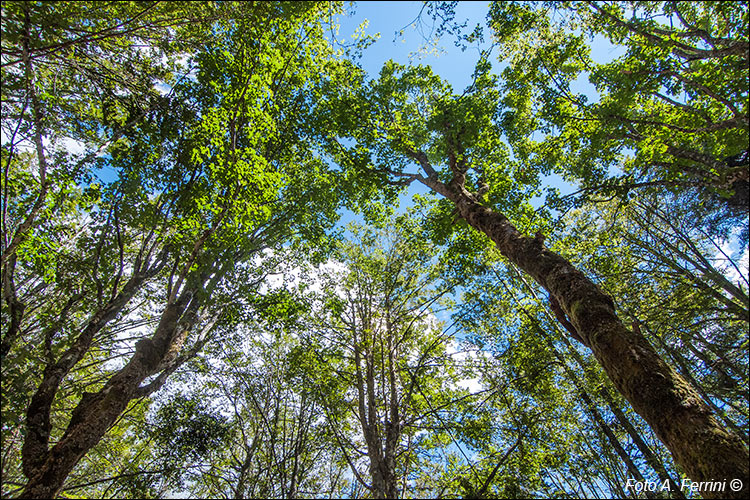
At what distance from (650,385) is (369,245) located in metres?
8.06

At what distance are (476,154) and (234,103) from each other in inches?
256

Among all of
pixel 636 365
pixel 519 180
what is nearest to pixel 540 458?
pixel 636 365

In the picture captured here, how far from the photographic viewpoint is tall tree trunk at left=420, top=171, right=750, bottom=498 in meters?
1.79

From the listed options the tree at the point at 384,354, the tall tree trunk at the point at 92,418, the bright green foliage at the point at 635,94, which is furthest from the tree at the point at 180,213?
the bright green foliage at the point at 635,94

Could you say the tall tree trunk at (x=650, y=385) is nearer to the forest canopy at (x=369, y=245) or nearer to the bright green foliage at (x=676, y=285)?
the forest canopy at (x=369, y=245)

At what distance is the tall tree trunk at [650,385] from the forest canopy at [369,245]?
2 cm

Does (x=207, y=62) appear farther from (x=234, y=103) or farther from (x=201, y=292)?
(x=201, y=292)

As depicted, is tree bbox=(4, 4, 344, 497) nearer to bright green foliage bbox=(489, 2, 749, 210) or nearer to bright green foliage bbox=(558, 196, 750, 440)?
bright green foliage bbox=(489, 2, 749, 210)

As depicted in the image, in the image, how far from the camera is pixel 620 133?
7.15 metres

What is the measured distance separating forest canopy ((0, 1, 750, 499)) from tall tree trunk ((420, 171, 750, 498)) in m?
0.02

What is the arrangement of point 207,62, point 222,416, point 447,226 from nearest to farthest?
point 207,62, point 447,226, point 222,416

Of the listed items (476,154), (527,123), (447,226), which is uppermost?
(527,123)

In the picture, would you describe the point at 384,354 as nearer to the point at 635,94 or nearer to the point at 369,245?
the point at 369,245

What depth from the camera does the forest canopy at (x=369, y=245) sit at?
3646mm
